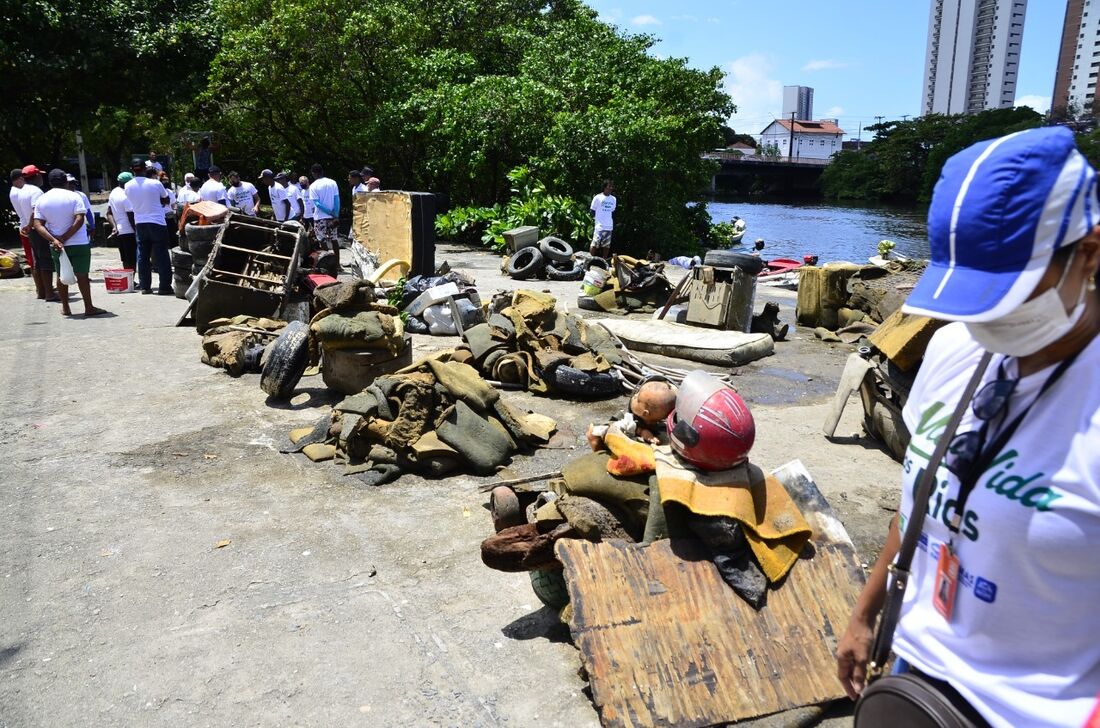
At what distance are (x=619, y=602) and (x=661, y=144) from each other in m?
17.6

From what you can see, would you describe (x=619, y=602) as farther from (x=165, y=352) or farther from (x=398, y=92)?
(x=398, y=92)

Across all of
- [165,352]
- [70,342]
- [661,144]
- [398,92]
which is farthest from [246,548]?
[398,92]

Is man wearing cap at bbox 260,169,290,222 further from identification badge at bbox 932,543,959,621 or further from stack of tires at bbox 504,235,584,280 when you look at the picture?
identification badge at bbox 932,543,959,621

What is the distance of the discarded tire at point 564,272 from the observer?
587 inches

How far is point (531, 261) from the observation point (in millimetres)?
15008

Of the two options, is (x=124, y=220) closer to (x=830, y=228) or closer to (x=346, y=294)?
(x=346, y=294)

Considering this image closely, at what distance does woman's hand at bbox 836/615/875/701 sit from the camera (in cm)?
189

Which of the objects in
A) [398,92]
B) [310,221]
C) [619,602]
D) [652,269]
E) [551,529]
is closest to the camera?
[619,602]

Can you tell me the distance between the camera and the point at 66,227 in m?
10.1

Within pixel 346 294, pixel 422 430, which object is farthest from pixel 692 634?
pixel 346 294

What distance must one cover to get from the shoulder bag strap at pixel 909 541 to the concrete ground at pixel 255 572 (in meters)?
1.41

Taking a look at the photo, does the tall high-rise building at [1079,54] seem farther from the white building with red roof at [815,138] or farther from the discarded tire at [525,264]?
the discarded tire at [525,264]

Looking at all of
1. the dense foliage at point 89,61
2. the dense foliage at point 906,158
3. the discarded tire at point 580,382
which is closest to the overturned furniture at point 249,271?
the discarded tire at point 580,382

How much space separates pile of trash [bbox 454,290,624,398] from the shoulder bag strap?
5.55 m
